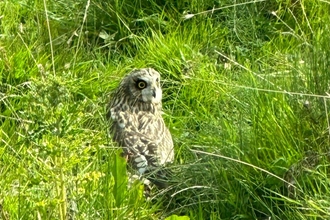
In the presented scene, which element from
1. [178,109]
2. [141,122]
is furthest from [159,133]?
[178,109]

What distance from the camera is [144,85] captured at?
6.38 metres

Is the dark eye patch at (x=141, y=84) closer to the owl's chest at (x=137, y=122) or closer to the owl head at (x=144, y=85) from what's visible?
the owl head at (x=144, y=85)

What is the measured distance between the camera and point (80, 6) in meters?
7.40

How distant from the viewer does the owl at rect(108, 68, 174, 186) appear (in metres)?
5.70

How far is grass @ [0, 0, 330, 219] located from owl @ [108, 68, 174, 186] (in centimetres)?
13

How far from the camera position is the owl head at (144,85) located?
628 cm

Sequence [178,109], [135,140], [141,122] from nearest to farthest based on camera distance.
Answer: [135,140] → [141,122] → [178,109]

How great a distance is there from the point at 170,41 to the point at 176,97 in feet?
1.78

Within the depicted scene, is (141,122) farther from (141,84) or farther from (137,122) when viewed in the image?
(141,84)

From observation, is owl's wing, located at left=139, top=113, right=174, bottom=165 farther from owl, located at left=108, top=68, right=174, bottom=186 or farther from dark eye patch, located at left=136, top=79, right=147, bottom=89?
dark eye patch, located at left=136, top=79, right=147, bottom=89

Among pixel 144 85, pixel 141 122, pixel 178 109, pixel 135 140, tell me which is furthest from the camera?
pixel 178 109

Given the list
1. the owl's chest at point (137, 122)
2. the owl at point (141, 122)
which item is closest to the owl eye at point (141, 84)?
the owl at point (141, 122)

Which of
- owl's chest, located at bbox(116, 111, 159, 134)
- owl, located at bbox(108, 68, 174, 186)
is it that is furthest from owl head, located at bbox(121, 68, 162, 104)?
owl's chest, located at bbox(116, 111, 159, 134)

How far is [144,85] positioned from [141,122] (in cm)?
27
